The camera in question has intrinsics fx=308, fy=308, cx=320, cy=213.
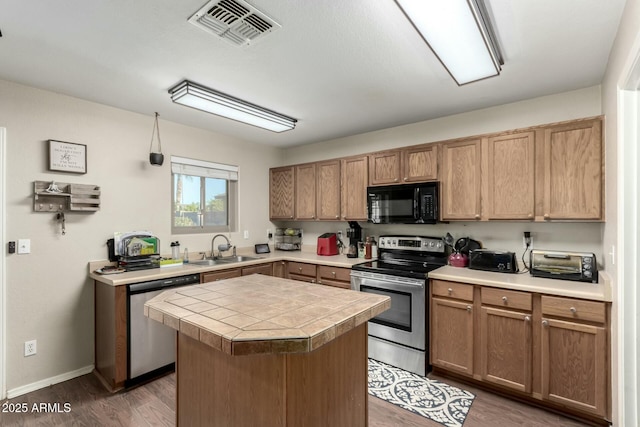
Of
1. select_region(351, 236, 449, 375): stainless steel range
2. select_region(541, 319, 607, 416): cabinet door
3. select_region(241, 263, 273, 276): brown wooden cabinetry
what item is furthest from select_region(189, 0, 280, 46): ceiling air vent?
select_region(541, 319, 607, 416): cabinet door

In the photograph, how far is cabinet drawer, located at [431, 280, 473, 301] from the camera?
254 centimetres

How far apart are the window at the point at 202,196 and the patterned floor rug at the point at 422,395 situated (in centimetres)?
256

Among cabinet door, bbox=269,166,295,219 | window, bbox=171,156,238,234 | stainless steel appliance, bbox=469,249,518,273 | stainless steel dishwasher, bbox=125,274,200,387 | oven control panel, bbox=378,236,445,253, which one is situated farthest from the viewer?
cabinet door, bbox=269,166,295,219

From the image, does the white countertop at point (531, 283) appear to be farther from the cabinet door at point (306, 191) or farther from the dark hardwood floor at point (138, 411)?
the cabinet door at point (306, 191)

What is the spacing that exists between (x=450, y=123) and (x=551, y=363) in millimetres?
2311

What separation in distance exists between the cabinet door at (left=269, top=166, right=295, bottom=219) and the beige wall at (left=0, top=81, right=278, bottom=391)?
148 centimetres

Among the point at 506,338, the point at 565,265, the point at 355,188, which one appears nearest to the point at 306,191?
the point at 355,188

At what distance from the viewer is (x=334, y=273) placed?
3471 mm

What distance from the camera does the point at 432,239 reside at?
332 cm

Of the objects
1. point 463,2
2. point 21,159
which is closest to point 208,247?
point 21,159

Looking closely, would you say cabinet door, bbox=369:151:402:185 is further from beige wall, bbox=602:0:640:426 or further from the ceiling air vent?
the ceiling air vent

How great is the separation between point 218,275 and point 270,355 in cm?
203

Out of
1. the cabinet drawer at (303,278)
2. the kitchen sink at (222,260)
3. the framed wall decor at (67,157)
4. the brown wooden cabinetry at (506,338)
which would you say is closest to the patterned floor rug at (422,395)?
the brown wooden cabinetry at (506,338)

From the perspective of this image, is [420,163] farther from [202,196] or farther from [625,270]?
[202,196]
